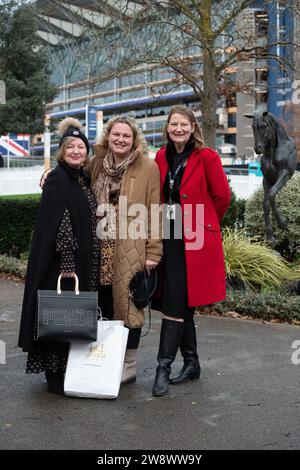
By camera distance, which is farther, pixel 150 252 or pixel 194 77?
pixel 194 77

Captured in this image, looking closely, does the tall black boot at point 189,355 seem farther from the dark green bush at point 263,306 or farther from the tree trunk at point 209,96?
the tree trunk at point 209,96

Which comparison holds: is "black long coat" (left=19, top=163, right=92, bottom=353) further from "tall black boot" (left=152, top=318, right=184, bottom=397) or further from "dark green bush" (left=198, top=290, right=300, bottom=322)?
"dark green bush" (left=198, top=290, right=300, bottom=322)

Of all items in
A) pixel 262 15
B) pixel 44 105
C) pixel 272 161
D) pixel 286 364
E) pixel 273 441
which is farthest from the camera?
pixel 44 105

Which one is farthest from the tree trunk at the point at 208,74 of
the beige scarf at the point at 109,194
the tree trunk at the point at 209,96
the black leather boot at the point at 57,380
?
the black leather boot at the point at 57,380

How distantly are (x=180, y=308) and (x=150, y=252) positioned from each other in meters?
0.46

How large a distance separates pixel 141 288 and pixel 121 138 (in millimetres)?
1063

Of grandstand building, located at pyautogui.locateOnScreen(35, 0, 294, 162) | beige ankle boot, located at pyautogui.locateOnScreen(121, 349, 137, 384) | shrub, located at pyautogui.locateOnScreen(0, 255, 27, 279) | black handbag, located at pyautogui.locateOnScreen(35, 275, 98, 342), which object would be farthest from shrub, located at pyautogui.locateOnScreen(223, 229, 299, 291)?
black handbag, located at pyautogui.locateOnScreen(35, 275, 98, 342)

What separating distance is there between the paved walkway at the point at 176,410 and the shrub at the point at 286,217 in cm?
437

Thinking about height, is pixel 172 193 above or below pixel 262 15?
below

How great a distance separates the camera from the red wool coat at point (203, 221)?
4359 millimetres

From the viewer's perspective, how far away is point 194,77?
11008mm

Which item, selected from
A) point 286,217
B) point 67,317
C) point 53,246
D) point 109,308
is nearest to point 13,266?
point 286,217

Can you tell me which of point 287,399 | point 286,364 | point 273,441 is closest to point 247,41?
point 286,364

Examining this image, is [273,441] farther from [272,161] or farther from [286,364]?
[272,161]
